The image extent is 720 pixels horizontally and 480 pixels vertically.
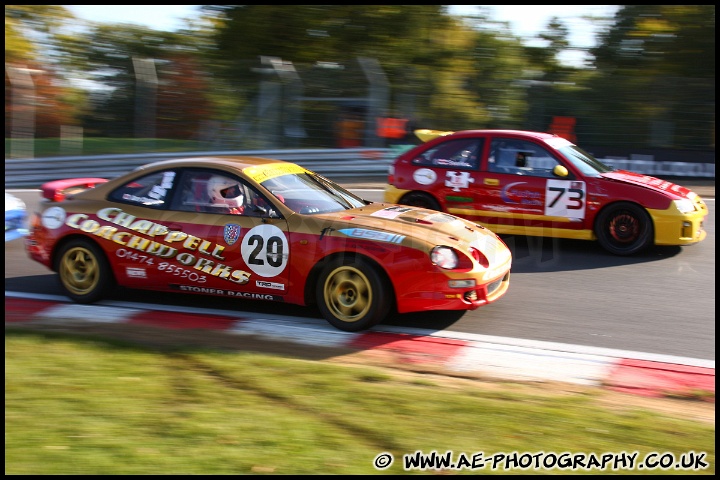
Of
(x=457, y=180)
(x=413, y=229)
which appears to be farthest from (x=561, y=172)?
(x=413, y=229)

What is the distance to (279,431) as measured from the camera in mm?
4180

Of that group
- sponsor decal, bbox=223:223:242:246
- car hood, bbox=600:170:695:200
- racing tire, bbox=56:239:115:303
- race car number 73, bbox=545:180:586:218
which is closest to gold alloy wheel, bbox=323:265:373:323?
sponsor decal, bbox=223:223:242:246

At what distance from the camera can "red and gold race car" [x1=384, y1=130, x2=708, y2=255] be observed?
8.87 m

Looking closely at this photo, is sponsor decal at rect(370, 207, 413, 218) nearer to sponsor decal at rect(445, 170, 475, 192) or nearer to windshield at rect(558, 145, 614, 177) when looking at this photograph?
sponsor decal at rect(445, 170, 475, 192)

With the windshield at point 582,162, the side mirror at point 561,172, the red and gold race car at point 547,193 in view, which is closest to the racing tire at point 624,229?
the red and gold race car at point 547,193

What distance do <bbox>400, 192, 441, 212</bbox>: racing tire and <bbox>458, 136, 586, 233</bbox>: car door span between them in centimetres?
43

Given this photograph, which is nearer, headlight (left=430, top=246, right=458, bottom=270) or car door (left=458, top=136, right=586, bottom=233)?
headlight (left=430, top=246, right=458, bottom=270)

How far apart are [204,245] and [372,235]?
152 centimetres

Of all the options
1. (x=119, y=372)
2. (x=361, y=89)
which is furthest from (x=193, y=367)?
(x=361, y=89)

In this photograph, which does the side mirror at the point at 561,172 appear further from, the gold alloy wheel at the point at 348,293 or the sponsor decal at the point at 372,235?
the gold alloy wheel at the point at 348,293

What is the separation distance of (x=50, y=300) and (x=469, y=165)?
17.0 ft

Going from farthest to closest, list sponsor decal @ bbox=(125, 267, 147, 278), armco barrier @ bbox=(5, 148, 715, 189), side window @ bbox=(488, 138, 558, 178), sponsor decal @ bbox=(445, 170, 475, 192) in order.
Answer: armco barrier @ bbox=(5, 148, 715, 189) < sponsor decal @ bbox=(445, 170, 475, 192) < side window @ bbox=(488, 138, 558, 178) < sponsor decal @ bbox=(125, 267, 147, 278)

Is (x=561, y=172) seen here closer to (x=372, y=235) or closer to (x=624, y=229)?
(x=624, y=229)

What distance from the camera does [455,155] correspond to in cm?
974
